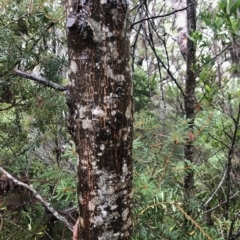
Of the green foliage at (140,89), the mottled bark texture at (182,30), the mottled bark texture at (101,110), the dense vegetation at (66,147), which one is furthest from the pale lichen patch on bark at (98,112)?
the green foliage at (140,89)

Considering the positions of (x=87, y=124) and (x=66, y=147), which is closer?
(x=87, y=124)

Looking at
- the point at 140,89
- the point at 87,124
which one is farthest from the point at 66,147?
the point at 140,89

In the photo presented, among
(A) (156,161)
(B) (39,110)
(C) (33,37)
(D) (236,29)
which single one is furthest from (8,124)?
(D) (236,29)

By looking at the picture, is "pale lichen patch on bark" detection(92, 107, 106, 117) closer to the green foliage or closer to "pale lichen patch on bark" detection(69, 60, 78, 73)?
"pale lichen patch on bark" detection(69, 60, 78, 73)

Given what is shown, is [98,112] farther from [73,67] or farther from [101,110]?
[73,67]

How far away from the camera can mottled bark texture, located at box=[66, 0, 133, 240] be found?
624 millimetres

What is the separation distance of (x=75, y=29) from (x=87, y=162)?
28 centimetres

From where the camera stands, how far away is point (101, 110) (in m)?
0.64

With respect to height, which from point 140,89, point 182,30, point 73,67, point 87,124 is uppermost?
point 182,30

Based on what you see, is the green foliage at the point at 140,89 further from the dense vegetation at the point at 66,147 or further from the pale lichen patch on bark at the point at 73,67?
the pale lichen patch on bark at the point at 73,67

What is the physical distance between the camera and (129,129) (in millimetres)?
685

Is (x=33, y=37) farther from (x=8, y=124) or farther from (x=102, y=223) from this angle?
(x=102, y=223)

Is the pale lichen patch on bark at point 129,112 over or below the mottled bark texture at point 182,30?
below

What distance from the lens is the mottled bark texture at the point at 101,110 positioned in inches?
24.5
